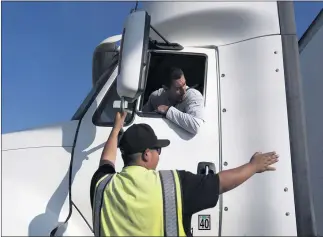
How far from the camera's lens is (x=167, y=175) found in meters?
2.23

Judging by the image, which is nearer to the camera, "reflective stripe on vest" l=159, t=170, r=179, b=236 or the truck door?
"reflective stripe on vest" l=159, t=170, r=179, b=236

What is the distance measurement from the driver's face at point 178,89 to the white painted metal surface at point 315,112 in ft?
3.79

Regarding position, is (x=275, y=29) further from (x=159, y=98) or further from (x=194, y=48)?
(x=159, y=98)

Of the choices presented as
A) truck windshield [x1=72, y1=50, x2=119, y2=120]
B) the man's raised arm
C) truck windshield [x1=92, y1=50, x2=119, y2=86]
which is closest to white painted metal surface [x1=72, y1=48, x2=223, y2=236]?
truck windshield [x1=72, y1=50, x2=119, y2=120]

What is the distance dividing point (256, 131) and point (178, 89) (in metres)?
0.65

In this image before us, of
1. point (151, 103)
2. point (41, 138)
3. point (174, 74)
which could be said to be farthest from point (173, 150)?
point (41, 138)

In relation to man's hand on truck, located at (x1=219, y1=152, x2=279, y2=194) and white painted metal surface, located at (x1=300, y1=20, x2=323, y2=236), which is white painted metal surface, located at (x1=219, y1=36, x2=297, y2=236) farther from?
man's hand on truck, located at (x1=219, y1=152, x2=279, y2=194)

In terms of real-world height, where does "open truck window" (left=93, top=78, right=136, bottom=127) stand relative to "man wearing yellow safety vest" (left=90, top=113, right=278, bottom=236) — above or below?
above

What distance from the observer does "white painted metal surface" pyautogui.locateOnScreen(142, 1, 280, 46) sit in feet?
12.2

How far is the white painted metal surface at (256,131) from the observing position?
3.27 meters

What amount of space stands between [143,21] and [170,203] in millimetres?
1431

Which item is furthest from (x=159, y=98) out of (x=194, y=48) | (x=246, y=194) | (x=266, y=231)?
(x=266, y=231)

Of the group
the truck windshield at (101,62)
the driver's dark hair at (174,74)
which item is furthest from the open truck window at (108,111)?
the truck windshield at (101,62)

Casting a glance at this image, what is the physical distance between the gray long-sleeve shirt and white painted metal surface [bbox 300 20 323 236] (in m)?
1.06
